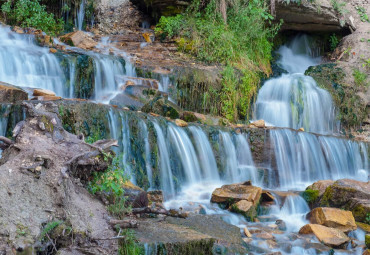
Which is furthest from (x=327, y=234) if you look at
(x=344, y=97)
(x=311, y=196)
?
(x=344, y=97)

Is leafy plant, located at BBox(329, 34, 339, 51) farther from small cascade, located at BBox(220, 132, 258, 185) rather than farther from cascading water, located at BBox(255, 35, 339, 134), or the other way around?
small cascade, located at BBox(220, 132, 258, 185)

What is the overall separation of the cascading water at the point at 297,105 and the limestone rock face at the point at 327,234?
5.33 metres

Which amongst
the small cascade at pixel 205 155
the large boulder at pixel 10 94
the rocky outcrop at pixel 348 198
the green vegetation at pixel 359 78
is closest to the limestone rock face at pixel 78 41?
the large boulder at pixel 10 94

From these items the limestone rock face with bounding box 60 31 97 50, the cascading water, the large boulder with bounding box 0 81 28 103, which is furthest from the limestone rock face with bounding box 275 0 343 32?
the large boulder with bounding box 0 81 28 103

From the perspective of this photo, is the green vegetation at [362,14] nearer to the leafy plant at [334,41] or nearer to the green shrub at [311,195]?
the leafy plant at [334,41]

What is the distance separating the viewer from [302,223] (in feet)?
19.8

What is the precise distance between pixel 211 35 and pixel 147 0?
256 cm

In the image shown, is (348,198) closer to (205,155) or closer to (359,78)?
(205,155)

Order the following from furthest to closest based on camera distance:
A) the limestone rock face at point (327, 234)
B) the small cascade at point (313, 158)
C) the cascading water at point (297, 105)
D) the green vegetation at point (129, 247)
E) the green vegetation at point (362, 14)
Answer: the green vegetation at point (362, 14) → the cascading water at point (297, 105) → the small cascade at point (313, 158) → the limestone rock face at point (327, 234) → the green vegetation at point (129, 247)

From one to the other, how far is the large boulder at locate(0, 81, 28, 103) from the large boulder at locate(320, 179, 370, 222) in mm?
4867

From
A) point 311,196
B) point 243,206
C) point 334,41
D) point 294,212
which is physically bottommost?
point 294,212

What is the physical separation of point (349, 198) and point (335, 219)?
843 millimetres

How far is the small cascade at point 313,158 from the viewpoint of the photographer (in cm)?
837

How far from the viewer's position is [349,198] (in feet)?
20.8
